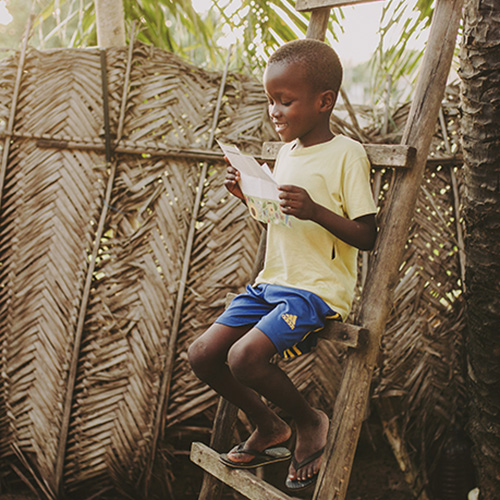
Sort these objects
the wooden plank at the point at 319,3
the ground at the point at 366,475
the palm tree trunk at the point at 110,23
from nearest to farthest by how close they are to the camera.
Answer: the wooden plank at the point at 319,3 → the ground at the point at 366,475 → the palm tree trunk at the point at 110,23

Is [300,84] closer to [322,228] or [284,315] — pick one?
[322,228]

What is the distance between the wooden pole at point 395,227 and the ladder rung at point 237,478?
0.25 meters

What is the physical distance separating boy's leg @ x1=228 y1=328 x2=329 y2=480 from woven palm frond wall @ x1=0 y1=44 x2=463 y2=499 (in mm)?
970

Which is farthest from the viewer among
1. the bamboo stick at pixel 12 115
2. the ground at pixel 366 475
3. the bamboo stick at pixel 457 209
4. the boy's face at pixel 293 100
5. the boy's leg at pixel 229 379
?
the ground at pixel 366 475

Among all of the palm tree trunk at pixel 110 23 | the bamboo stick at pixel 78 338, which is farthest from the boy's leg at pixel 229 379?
the palm tree trunk at pixel 110 23

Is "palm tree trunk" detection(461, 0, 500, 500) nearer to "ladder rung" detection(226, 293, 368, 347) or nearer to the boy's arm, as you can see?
the boy's arm

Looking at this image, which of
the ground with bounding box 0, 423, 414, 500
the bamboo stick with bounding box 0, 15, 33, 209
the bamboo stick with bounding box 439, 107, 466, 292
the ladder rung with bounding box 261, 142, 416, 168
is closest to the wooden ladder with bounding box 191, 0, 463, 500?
the ladder rung with bounding box 261, 142, 416, 168

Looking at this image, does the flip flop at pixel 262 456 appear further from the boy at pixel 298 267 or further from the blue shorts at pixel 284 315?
the blue shorts at pixel 284 315

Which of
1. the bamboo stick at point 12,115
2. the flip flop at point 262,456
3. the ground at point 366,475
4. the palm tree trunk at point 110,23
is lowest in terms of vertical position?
the ground at point 366,475

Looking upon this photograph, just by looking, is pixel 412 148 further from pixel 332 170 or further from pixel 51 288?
pixel 51 288

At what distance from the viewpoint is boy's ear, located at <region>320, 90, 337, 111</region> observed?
1.99 m

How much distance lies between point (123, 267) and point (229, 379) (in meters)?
1.22

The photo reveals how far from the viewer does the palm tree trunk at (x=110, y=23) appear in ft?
11.9

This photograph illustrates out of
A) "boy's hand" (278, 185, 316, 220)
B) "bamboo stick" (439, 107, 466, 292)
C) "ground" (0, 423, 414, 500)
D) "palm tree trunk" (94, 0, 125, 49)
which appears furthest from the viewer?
"palm tree trunk" (94, 0, 125, 49)
